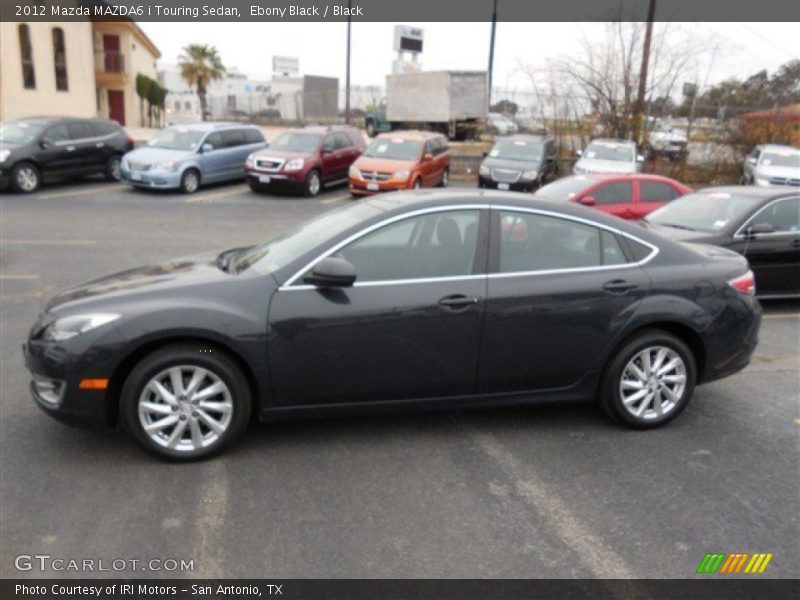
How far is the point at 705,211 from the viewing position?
8219 mm

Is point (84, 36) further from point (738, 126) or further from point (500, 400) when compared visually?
point (500, 400)

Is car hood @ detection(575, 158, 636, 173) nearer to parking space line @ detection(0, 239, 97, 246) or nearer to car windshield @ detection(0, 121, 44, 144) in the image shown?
parking space line @ detection(0, 239, 97, 246)

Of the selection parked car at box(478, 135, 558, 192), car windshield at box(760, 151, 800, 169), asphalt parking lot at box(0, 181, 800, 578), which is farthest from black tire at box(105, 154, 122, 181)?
car windshield at box(760, 151, 800, 169)

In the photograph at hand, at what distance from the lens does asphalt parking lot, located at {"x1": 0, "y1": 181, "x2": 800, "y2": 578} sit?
3.30m

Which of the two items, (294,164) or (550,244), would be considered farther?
(294,164)

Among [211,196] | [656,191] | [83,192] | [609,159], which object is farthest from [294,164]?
[656,191]

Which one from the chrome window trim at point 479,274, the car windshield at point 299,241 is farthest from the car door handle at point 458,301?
the car windshield at point 299,241

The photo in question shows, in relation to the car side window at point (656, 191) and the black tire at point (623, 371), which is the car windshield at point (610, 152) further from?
the black tire at point (623, 371)

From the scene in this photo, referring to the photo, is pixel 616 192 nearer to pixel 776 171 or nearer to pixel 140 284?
pixel 140 284

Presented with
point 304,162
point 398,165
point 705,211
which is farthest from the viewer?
point 304,162

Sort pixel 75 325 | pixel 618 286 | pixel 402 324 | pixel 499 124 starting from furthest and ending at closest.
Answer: pixel 499 124
pixel 618 286
pixel 402 324
pixel 75 325

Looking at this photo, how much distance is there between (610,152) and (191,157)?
10.5 meters

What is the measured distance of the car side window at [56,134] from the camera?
1658 centimetres
